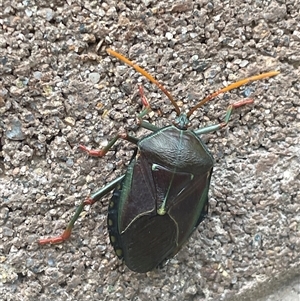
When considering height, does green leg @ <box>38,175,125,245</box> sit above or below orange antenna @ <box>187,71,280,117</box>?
below

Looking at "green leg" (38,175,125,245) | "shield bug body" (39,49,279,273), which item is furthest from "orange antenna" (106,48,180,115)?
"green leg" (38,175,125,245)

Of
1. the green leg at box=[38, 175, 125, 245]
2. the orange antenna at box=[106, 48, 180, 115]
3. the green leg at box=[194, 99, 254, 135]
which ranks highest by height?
the orange antenna at box=[106, 48, 180, 115]

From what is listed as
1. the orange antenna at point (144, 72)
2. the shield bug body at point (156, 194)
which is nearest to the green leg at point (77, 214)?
the shield bug body at point (156, 194)

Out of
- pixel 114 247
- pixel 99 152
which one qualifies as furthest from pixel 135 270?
pixel 99 152

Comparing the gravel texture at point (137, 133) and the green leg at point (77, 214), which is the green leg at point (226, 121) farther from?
the green leg at point (77, 214)

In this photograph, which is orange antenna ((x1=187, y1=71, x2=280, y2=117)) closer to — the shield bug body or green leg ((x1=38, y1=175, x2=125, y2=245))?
the shield bug body

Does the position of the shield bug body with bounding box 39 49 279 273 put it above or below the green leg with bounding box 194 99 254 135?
below

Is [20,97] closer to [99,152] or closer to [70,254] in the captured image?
[99,152]
